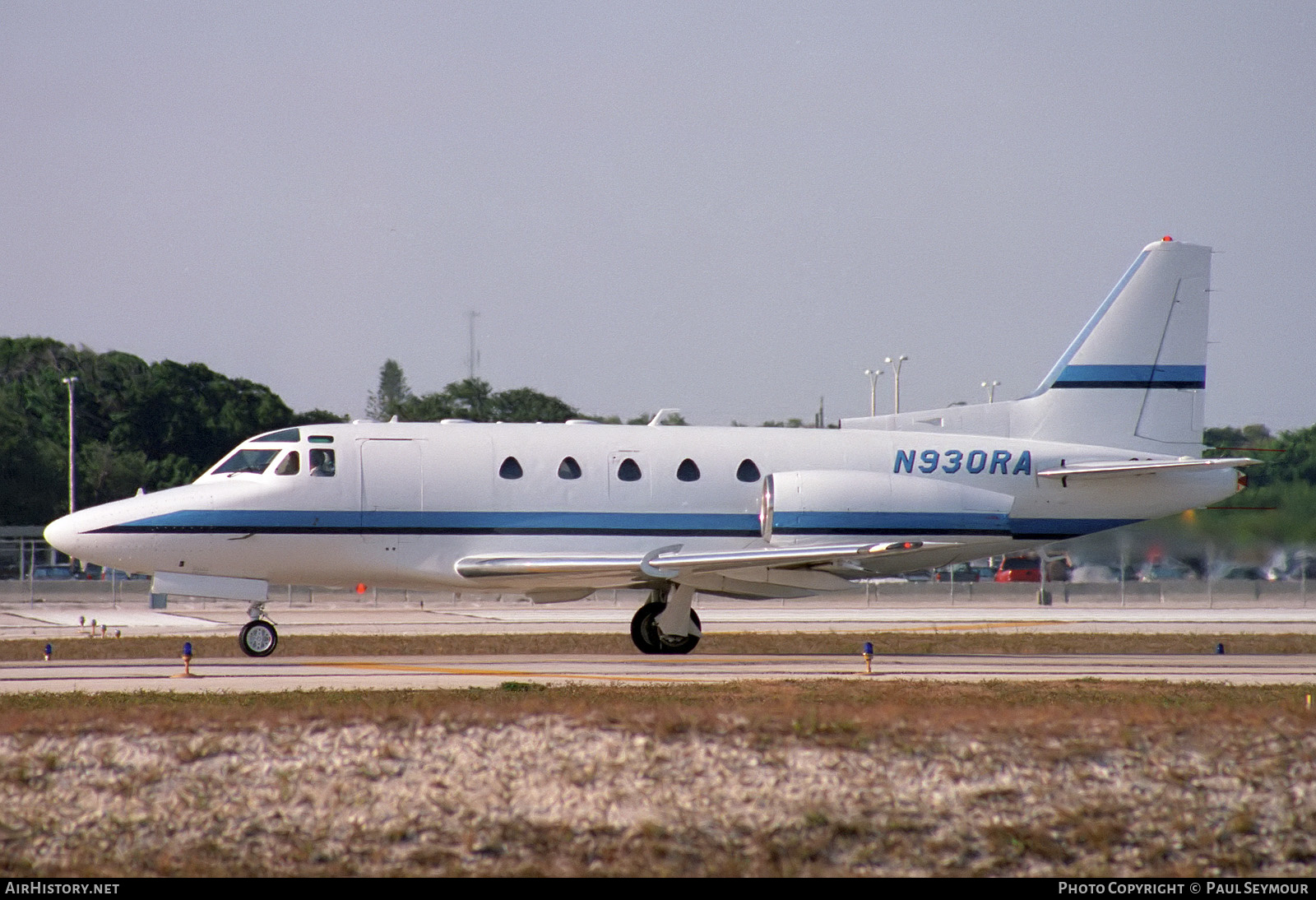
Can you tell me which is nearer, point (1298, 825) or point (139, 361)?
point (1298, 825)

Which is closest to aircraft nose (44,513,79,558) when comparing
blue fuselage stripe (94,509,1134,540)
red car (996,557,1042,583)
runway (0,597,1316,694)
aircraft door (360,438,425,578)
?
blue fuselage stripe (94,509,1134,540)

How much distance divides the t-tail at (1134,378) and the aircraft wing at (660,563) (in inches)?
170

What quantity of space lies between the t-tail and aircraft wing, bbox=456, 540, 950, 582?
14.2 feet

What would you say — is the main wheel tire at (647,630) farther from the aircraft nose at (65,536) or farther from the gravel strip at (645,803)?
the gravel strip at (645,803)

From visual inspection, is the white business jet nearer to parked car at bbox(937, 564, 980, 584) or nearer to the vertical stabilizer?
the vertical stabilizer

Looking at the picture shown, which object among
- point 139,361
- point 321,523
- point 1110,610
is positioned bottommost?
point 1110,610

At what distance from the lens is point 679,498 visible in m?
24.6

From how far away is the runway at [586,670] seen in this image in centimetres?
1859

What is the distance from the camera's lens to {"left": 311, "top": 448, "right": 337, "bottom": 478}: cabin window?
77.9 feet

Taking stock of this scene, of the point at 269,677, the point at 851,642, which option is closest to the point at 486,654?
the point at 269,677
